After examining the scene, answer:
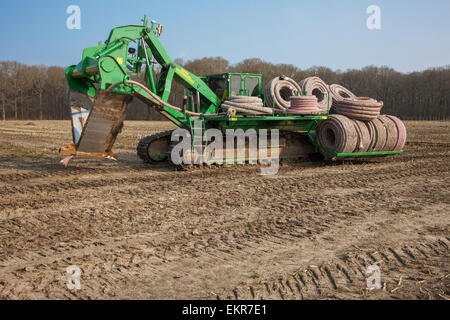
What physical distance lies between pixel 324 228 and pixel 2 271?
3904 mm

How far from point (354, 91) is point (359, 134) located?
49.7m

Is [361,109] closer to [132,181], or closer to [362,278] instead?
[132,181]

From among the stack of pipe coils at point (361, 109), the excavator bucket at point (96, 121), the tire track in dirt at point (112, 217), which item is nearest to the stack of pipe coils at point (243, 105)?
the excavator bucket at point (96, 121)

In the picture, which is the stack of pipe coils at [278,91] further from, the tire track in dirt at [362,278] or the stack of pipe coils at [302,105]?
the tire track in dirt at [362,278]

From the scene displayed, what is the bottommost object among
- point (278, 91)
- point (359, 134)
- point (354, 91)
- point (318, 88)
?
point (359, 134)

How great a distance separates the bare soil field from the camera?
12.7 feet

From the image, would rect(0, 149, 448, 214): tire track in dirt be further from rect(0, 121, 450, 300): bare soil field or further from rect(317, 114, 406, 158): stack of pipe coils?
rect(317, 114, 406, 158): stack of pipe coils

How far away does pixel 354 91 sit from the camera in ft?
191

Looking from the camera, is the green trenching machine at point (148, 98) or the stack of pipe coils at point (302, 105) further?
the stack of pipe coils at point (302, 105)

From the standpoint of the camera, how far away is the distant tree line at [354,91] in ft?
180

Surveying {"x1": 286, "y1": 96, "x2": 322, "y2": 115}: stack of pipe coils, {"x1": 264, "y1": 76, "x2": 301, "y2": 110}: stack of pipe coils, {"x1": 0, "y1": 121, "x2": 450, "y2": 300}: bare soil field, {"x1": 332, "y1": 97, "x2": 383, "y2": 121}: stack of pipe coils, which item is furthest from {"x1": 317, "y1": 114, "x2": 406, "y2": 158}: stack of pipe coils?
{"x1": 0, "y1": 121, "x2": 450, "y2": 300}: bare soil field

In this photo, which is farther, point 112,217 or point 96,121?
point 96,121

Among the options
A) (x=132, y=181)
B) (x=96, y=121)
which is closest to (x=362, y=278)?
(x=132, y=181)

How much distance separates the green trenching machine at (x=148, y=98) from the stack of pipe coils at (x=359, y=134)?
39cm
